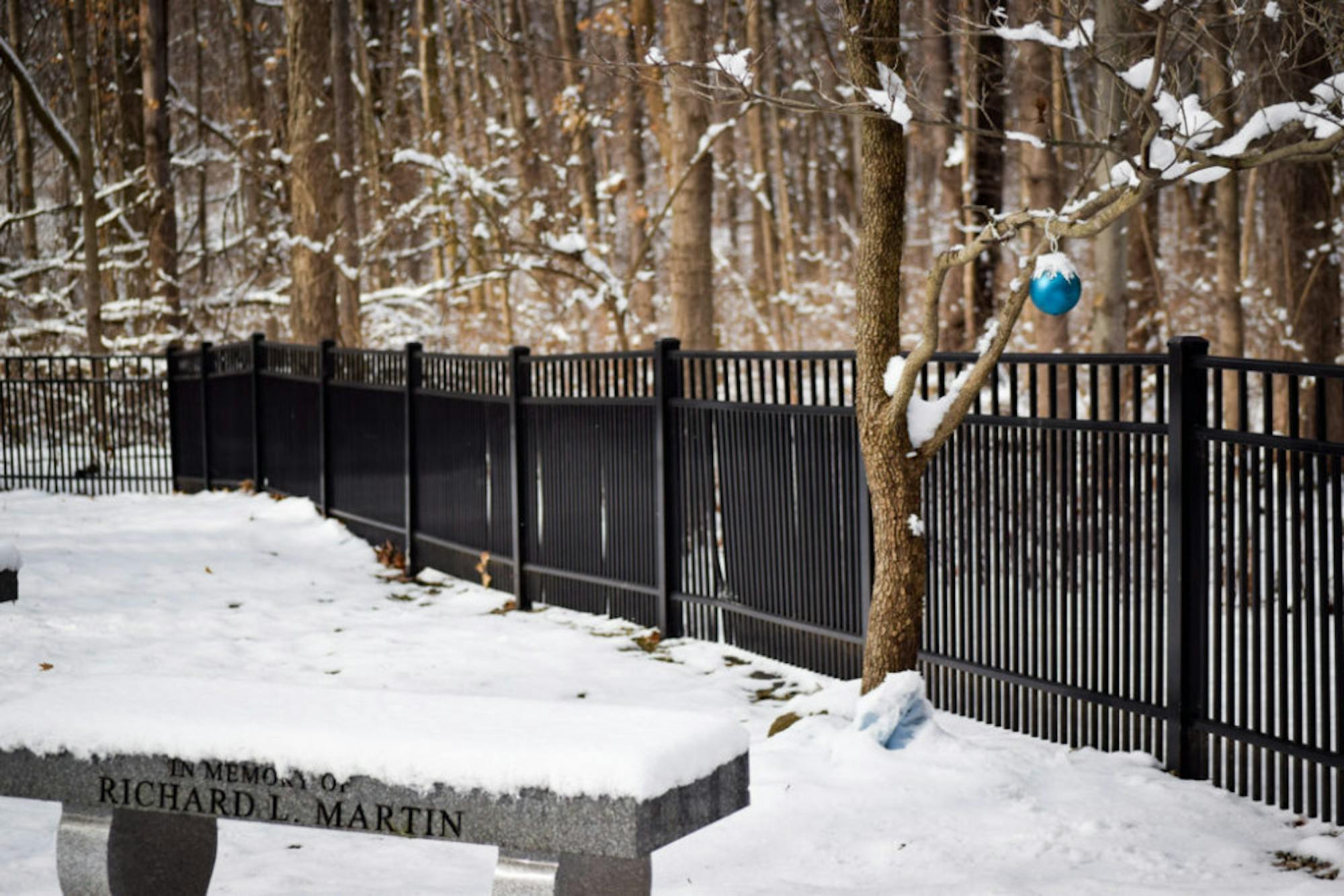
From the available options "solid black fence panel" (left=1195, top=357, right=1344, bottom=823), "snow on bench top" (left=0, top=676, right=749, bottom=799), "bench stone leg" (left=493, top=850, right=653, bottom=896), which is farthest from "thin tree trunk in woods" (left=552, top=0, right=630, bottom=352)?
"bench stone leg" (left=493, top=850, right=653, bottom=896)

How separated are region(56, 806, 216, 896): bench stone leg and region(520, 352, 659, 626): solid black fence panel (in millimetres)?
4696

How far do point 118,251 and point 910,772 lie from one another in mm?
22186

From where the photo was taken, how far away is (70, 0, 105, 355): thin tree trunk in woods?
68.9ft

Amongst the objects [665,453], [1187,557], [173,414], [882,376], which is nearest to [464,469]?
[665,453]

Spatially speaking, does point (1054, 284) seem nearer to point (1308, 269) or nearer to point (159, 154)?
point (1308, 269)

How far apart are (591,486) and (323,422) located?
15.5ft

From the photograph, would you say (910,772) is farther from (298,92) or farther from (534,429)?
(298,92)

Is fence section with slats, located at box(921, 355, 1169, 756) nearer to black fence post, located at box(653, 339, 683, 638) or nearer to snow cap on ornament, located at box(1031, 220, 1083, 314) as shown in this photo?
snow cap on ornament, located at box(1031, 220, 1083, 314)

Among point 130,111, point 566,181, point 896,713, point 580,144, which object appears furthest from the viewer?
point 130,111

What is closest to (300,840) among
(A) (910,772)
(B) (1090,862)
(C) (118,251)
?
(A) (910,772)

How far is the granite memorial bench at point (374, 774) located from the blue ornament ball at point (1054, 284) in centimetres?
210

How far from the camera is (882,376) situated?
6.88m

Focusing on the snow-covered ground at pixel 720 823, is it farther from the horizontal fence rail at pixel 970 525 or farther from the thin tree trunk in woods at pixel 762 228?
the thin tree trunk in woods at pixel 762 228

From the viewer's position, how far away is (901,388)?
22.1 ft
